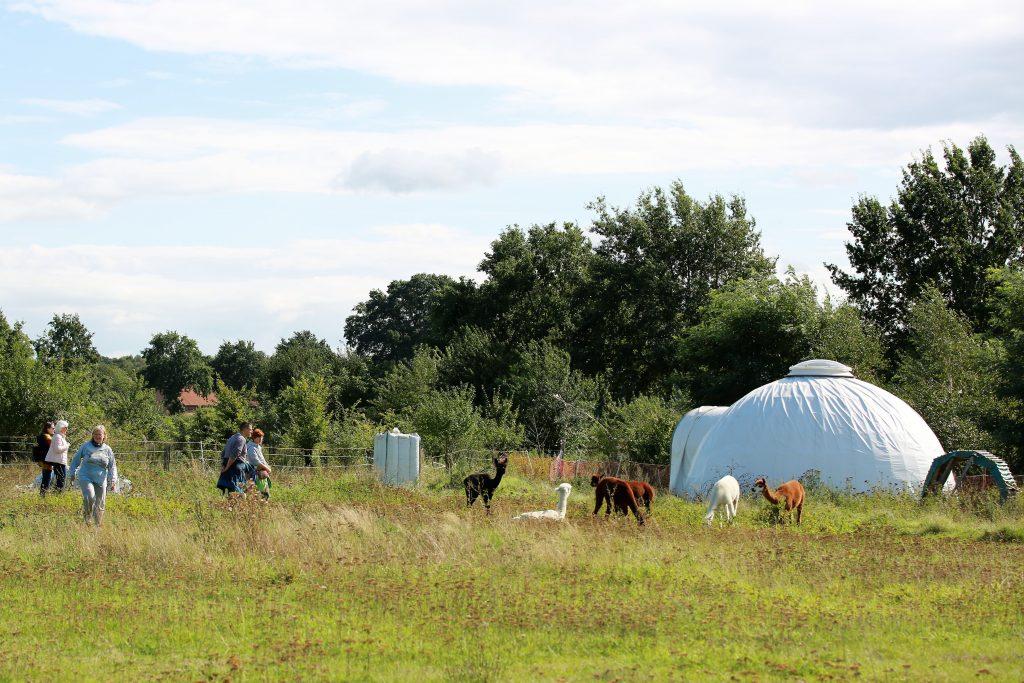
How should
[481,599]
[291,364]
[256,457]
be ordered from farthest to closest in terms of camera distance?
1. [291,364]
2. [256,457]
3. [481,599]

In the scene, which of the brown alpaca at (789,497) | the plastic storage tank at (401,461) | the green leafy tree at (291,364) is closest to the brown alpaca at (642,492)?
the brown alpaca at (789,497)

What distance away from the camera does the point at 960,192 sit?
54.0m

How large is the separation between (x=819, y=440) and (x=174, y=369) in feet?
290

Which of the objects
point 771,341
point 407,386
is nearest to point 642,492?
point 771,341

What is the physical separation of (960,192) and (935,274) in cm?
449

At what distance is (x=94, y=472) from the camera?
15625mm

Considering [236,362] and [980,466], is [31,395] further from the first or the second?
[236,362]

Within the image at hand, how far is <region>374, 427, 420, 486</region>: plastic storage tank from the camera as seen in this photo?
24.4 m

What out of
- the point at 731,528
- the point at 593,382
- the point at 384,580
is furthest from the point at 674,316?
the point at 384,580

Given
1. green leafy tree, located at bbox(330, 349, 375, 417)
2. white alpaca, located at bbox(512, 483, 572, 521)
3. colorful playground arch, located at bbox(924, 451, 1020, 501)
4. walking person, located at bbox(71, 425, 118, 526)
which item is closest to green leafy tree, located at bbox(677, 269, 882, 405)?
colorful playground arch, located at bbox(924, 451, 1020, 501)

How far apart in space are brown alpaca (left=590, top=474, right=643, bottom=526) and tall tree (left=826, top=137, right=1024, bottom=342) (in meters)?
38.9

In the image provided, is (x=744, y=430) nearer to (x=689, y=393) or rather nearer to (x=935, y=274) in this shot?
(x=689, y=393)

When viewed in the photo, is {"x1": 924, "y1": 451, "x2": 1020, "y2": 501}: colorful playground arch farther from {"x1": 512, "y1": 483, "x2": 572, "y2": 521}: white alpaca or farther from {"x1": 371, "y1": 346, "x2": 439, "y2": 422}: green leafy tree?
{"x1": 371, "y1": 346, "x2": 439, "y2": 422}: green leafy tree

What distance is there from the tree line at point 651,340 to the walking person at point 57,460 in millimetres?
13032
